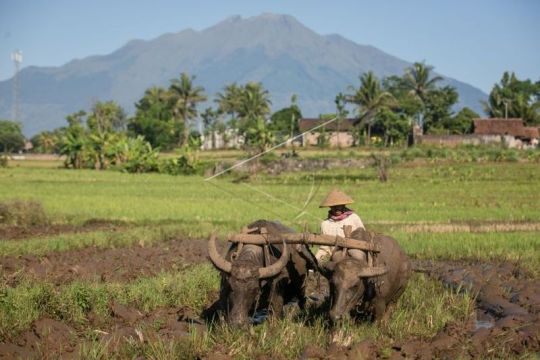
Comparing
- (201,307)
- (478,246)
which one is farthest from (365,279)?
(478,246)

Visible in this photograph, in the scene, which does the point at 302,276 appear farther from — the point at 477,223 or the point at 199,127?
the point at 199,127

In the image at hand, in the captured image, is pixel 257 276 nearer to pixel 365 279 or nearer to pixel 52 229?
pixel 365 279

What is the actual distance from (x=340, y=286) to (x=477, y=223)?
432 inches

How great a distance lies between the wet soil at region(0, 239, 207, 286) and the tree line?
95.1ft

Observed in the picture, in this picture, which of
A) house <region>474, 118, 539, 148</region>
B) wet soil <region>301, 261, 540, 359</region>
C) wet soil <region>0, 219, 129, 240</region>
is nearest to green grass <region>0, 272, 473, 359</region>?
wet soil <region>301, 261, 540, 359</region>

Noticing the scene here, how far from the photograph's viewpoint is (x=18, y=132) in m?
97.2

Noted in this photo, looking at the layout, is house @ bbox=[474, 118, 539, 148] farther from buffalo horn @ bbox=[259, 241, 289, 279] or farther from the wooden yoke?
buffalo horn @ bbox=[259, 241, 289, 279]

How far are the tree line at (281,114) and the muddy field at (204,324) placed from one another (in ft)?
101

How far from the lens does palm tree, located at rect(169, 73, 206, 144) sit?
73.8 m

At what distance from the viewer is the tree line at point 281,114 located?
148 feet

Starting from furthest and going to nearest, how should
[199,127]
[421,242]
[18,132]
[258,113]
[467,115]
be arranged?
[18,132] → [199,127] → [258,113] → [467,115] → [421,242]

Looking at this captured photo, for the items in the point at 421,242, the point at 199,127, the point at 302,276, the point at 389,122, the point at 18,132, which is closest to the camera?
the point at 302,276

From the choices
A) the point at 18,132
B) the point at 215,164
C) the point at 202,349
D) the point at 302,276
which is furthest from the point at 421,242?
the point at 18,132

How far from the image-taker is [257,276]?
7.05m
